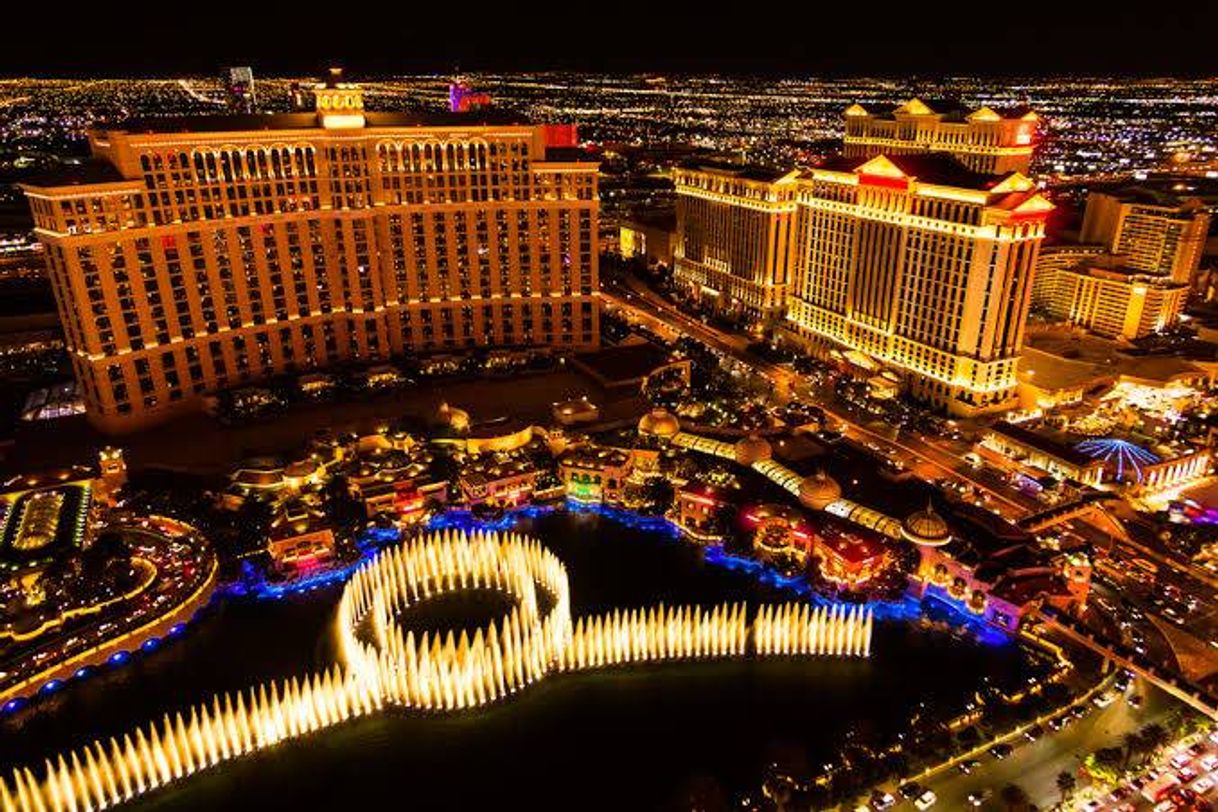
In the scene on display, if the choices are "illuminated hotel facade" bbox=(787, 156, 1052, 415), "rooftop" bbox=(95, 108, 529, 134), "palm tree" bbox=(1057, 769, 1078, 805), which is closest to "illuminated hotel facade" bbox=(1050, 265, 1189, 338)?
"illuminated hotel facade" bbox=(787, 156, 1052, 415)

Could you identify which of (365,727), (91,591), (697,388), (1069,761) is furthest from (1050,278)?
(91,591)

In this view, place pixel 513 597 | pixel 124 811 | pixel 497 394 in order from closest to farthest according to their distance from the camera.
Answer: pixel 124 811
pixel 513 597
pixel 497 394

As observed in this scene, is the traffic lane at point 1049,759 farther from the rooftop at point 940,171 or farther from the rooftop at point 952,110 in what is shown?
the rooftop at point 952,110

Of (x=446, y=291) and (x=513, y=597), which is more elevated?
(x=446, y=291)

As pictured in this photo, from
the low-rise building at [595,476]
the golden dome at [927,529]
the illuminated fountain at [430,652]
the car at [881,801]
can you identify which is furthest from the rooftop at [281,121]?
the car at [881,801]

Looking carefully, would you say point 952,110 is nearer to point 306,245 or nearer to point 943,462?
point 943,462

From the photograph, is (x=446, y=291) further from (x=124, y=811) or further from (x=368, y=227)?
(x=124, y=811)

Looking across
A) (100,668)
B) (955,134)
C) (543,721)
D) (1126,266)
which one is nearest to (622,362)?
(543,721)
